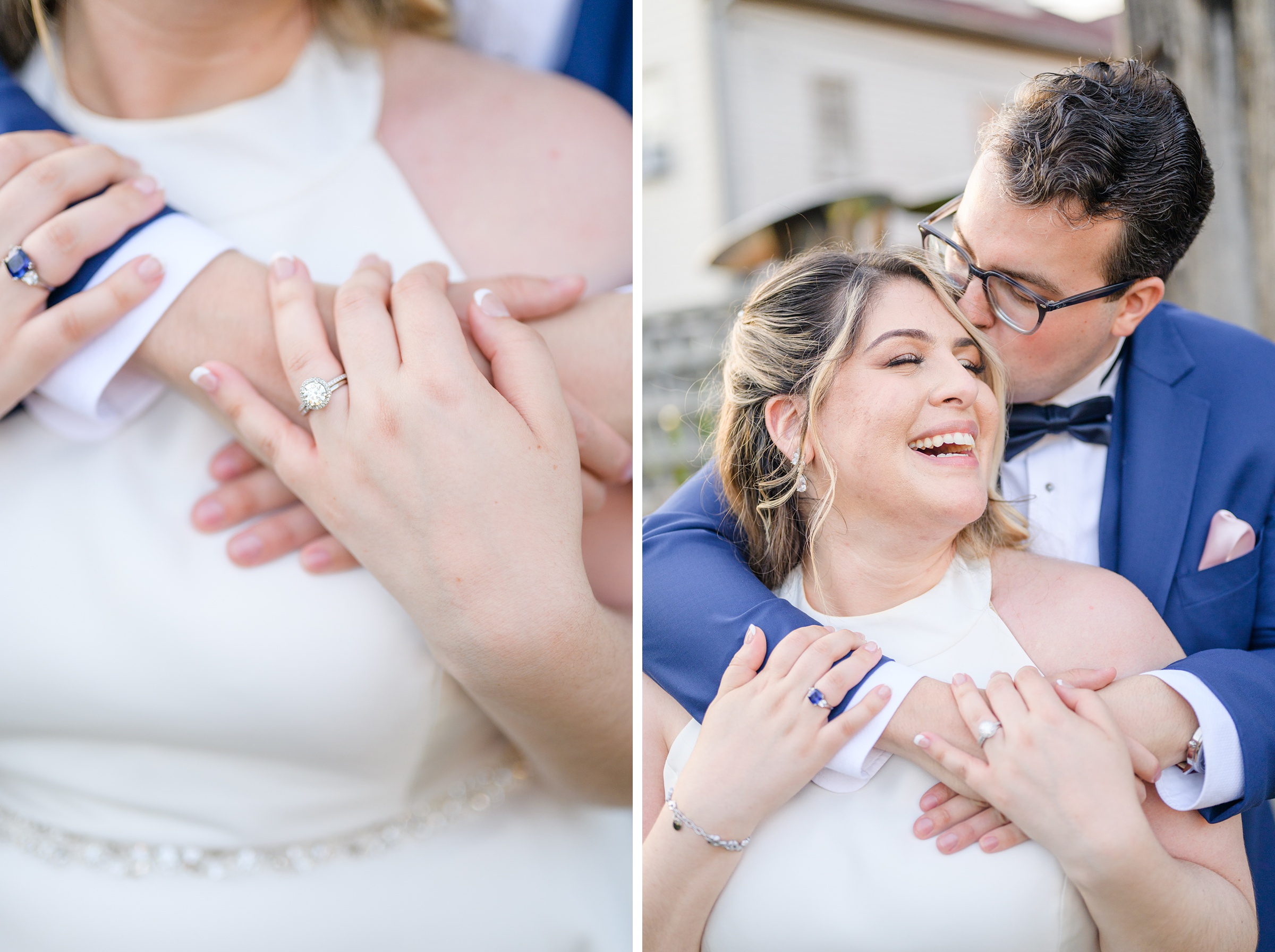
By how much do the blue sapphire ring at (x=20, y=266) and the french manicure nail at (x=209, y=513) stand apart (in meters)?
0.38

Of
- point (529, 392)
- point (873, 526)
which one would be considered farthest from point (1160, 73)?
point (529, 392)

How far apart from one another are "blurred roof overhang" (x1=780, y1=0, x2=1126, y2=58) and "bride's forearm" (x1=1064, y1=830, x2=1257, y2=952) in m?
10.9

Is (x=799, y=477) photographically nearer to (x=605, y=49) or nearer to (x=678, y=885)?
(x=678, y=885)

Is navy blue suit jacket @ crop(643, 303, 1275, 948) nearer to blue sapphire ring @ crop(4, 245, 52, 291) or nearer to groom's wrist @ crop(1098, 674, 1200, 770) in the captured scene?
groom's wrist @ crop(1098, 674, 1200, 770)

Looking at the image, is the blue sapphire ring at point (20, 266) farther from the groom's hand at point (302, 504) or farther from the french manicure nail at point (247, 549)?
the french manicure nail at point (247, 549)

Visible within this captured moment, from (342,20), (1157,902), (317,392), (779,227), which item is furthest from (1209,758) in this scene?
(779,227)

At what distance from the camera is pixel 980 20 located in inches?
467

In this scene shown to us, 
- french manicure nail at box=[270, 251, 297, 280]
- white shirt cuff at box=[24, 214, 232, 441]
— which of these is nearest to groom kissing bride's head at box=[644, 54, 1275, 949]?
french manicure nail at box=[270, 251, 297, 280]

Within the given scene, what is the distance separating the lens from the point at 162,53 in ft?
5.66

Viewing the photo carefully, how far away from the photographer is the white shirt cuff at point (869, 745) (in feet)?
4.69

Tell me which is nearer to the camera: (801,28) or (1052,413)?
(1052,413)

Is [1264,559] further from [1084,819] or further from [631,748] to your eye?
[631,748]

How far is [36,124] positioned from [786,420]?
1223 millimetres

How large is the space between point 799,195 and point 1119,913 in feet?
33.4
